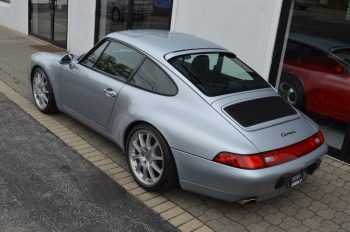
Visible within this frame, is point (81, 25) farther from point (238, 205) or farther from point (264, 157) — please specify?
point (264, 157)

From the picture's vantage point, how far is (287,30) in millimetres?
6254

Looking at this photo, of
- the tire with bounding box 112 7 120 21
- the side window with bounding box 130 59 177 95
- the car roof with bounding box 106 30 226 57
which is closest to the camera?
the side window with bounding box 130 59 177 95

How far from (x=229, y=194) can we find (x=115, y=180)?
1.37 metres

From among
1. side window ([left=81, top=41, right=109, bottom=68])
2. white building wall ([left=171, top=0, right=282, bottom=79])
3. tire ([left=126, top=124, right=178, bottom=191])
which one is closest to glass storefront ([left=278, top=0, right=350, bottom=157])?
white building wall ([left=171, top=0, right=282, bottom=79])

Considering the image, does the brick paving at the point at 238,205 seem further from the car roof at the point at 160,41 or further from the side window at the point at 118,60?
the car roof at the point at 160,41

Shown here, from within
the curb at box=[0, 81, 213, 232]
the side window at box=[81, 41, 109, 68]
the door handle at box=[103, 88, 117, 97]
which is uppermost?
the side window at box=[81, 41, 109, 68]

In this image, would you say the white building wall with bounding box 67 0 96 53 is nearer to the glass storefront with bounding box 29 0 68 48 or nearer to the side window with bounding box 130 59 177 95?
the glass storefront with bounding box 29 0 68 48

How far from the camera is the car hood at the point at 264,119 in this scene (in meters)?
3.74

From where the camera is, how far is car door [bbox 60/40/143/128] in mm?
4672

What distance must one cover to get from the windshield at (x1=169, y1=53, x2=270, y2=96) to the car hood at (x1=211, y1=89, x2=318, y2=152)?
0.48 feet

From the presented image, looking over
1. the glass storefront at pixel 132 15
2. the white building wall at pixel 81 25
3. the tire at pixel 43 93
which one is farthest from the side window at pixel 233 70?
the white building wall at pixel 81 25

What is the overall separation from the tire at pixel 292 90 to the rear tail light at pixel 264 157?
7.05 feet

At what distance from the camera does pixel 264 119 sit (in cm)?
399

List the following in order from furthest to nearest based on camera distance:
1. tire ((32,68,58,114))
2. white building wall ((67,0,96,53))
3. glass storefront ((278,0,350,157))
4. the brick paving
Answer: white building wall ((67,0,96,53)) < tire ((32,68,58,114)) < glass storefront ((278,0,350,157)) < the brick paving
